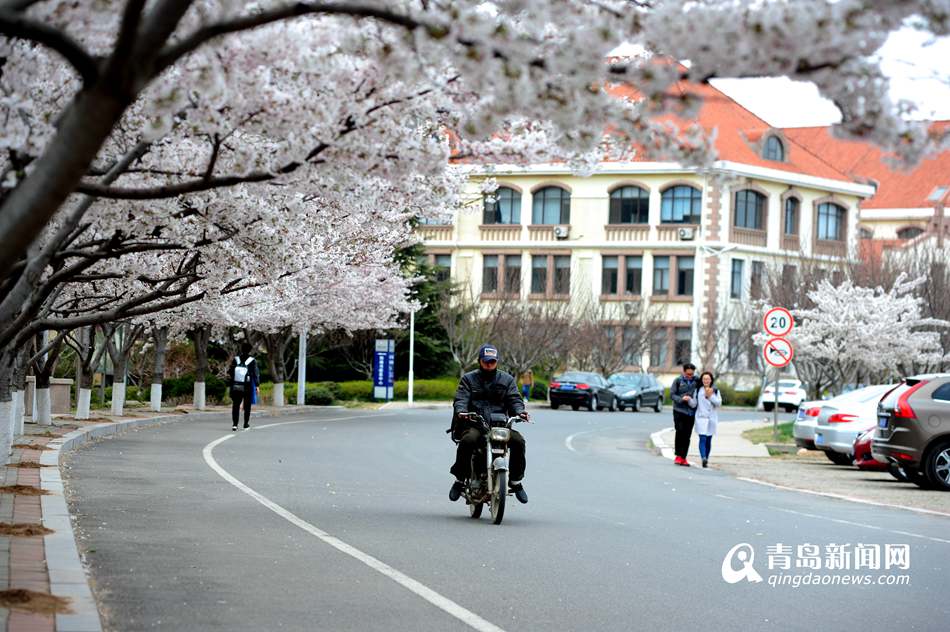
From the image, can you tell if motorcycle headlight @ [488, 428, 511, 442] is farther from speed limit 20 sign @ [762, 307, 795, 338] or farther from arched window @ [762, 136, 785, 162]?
arched window @ [762, 136, 785, 162]

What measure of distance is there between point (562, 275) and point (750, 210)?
10635mm

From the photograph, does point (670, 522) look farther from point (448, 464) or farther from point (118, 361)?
point (118, 361)

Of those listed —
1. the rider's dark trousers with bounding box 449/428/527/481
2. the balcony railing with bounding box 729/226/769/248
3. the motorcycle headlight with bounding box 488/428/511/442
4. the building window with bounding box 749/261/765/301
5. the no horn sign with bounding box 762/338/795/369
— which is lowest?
the rider's dark trousers with bounding box 449/428/527/481

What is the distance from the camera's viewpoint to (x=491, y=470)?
570 inches

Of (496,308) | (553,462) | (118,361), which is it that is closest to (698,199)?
(496,308)

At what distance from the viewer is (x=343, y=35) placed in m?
7.89

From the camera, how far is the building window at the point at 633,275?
8025 cm

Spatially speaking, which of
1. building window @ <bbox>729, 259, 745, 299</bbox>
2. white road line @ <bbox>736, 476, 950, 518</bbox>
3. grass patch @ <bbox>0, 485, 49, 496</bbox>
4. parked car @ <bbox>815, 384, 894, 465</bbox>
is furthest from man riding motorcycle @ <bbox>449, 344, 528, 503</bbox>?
building window @ <bbox>729, 259, 745, 299</bbox>

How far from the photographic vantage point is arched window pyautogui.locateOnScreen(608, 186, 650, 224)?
3164 inches

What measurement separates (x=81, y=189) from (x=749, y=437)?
29778 mm

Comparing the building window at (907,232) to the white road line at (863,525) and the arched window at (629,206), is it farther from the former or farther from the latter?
the white road line at (863,525)

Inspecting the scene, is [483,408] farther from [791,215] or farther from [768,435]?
[791,215]

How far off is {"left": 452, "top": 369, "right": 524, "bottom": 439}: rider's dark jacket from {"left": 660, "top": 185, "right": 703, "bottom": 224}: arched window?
213ft

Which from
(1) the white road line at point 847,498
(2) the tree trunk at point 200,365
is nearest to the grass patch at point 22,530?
(1) the white road line at point 847,498
